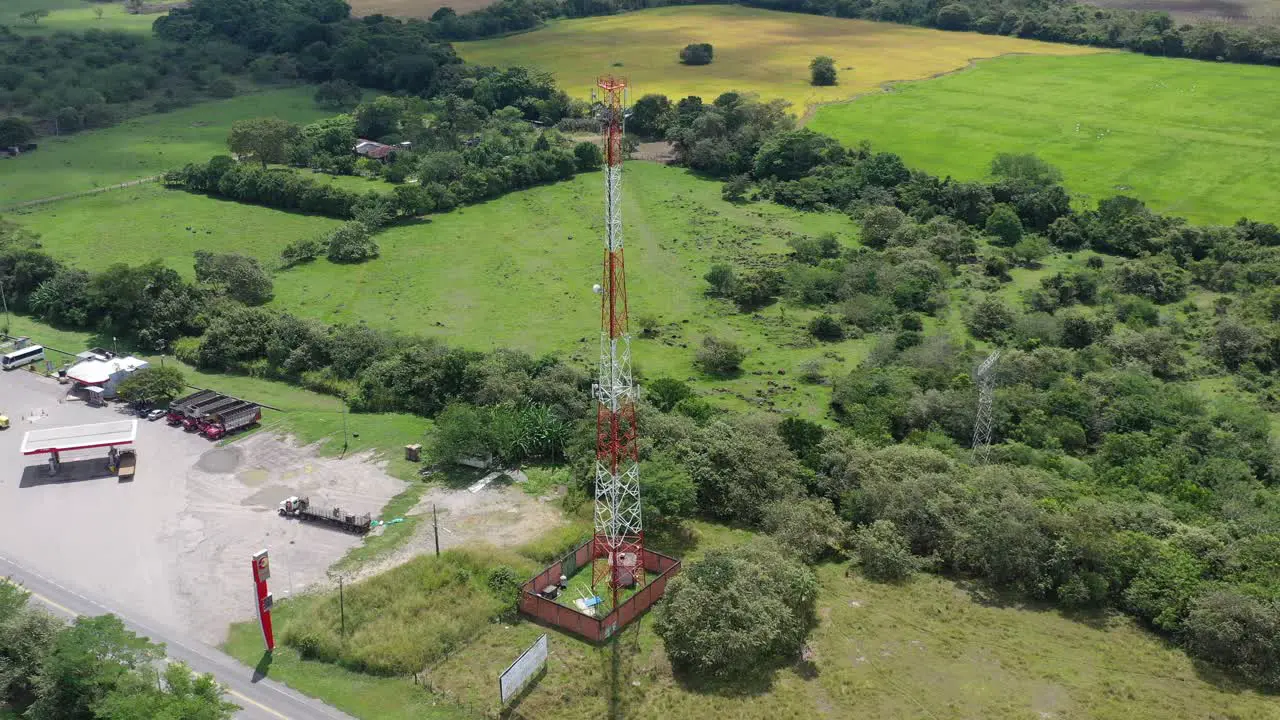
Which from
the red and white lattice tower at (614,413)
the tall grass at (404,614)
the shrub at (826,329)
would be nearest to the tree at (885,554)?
the red and white lattice tower at (614,413)

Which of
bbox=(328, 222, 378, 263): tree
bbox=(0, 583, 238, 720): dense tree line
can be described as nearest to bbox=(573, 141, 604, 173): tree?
bbox=(328, 222, 378, 263): tree

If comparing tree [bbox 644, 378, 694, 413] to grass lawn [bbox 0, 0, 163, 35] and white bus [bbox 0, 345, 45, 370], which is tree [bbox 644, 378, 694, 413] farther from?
grass lawn [bbox 0, 0, 163, 35]

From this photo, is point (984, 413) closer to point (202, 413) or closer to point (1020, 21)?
point (202, 413)

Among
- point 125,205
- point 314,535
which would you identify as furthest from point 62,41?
point 314,535

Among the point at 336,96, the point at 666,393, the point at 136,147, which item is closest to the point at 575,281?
the point at 666,393

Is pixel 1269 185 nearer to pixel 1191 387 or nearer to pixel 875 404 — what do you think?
pixel 1191 387
